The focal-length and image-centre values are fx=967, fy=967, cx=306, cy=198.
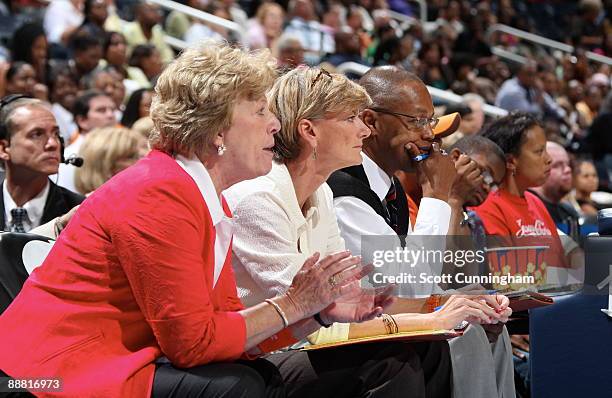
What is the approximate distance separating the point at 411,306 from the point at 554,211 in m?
2.57

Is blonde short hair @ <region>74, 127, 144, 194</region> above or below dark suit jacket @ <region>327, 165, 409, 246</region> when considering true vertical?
above

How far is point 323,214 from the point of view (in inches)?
110

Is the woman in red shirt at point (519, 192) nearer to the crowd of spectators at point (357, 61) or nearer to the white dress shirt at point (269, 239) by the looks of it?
the crowd of spectators at point (357, 61)

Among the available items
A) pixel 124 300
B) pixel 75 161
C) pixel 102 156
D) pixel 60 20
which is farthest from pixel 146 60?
pixel 124 300

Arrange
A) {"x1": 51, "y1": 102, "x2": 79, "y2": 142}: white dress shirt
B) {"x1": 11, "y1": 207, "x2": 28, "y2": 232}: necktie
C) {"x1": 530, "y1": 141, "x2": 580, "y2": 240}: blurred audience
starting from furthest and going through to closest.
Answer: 1. {"x1": 51, "y1": 102, "x2": 79, "y2": 142}: white dress shirt
2. {"x1": 530, "y1": 141, "x2": 580, "y2": 240}: blurred audience
3. {"x1": 11, "y1": 207, "x2": 28, "y2": 232}: necktie

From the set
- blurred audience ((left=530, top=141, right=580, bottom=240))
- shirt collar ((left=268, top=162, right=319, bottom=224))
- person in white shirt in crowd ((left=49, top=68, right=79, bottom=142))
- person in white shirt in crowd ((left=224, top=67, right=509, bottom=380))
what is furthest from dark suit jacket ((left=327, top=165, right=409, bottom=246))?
person in white shirt in crowd ((left=49, top=68, right=79, bottom=142))

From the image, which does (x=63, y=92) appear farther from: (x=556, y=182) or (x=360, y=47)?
(x=360, y=47)

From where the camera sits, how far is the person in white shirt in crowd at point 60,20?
855 centimetres

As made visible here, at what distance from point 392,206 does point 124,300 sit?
138 centimetres

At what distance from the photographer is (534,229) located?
4078mm

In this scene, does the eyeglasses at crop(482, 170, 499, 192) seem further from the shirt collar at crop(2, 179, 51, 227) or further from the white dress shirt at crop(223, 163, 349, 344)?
the shirt collar at crop(2, 179, 51, 227)

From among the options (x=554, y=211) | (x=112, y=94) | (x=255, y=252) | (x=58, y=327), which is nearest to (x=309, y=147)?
(x=255, y=252)

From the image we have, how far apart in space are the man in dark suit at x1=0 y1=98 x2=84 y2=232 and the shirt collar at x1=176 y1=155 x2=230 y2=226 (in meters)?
1.61

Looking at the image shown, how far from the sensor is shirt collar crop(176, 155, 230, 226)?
216 centimetres
